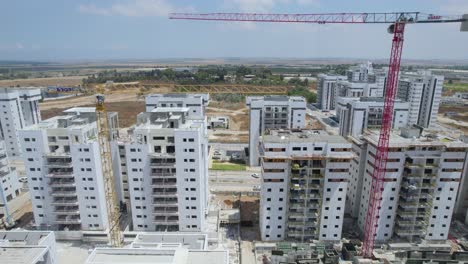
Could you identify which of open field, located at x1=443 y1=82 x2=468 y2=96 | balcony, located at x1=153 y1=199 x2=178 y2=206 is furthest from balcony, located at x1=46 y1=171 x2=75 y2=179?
open field, located at x1=443 y1=82 x2=468 y2=96

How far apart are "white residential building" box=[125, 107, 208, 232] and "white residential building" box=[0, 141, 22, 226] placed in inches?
913

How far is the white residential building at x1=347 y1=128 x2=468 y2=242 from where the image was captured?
3872 centimetres

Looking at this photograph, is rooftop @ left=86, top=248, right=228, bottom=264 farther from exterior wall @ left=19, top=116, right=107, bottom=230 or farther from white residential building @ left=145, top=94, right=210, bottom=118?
white residential building @ left=145, top=94, right=210, bottom=118

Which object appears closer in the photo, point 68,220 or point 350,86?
point 68,220

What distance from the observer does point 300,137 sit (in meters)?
39.9

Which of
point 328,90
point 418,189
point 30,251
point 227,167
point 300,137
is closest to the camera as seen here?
point 30,251

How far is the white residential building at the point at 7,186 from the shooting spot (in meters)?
48.2

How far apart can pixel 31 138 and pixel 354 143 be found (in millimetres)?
45037

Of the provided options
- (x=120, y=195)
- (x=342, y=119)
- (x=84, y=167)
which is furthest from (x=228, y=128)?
(x=84, y=167)

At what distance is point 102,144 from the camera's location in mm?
41594

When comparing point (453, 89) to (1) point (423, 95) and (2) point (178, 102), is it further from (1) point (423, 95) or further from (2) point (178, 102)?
(2) point (178, 102)

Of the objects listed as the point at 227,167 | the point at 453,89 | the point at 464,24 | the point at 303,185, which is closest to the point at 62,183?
the point at 303,185

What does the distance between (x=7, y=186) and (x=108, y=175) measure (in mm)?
23420

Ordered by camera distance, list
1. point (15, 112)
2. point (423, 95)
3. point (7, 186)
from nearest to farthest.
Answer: point (7, 186) → point (15, 112) → point (423, 95)
